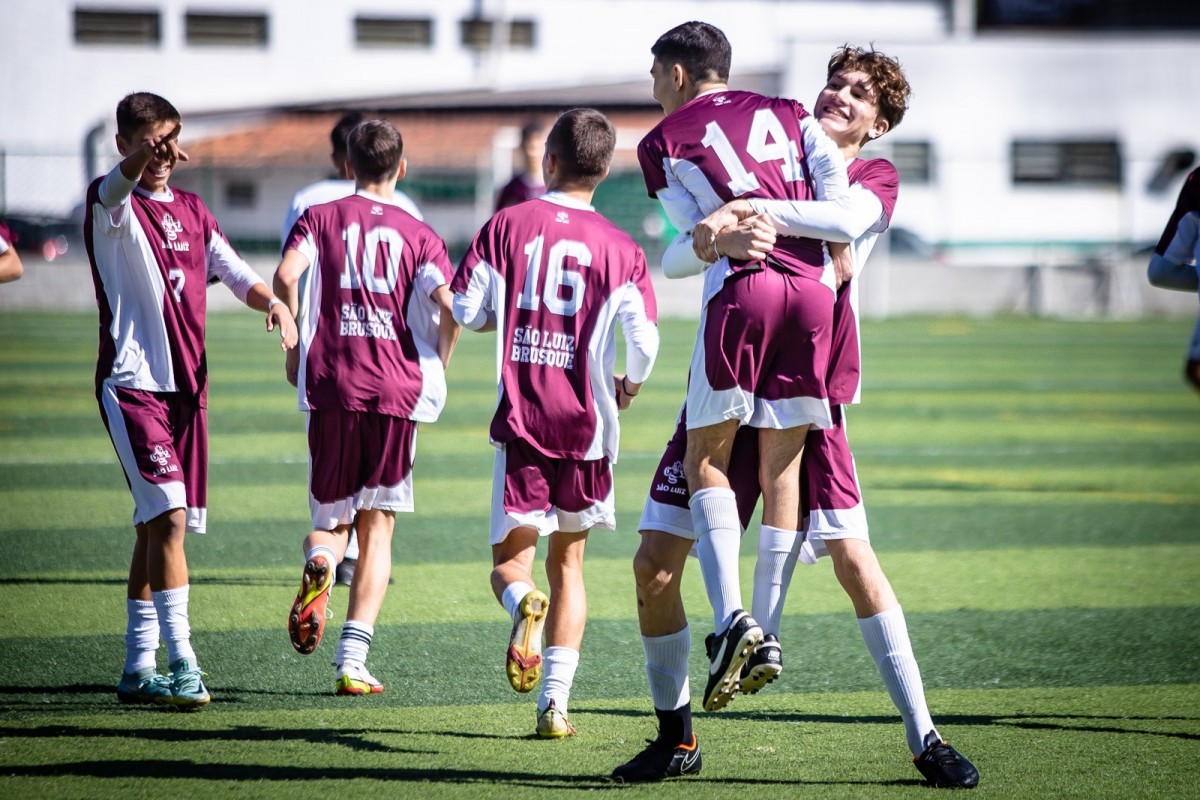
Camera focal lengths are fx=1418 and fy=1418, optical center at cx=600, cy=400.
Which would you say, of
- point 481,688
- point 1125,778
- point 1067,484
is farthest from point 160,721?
point 1067,484

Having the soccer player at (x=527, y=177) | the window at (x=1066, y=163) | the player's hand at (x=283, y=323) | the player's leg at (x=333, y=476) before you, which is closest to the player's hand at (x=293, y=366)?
the player's leg at (x=333, y=476)

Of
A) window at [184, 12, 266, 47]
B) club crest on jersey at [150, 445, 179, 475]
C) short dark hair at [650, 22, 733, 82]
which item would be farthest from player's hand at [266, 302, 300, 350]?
window at [184, 12, 266, 47]

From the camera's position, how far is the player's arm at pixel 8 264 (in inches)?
199

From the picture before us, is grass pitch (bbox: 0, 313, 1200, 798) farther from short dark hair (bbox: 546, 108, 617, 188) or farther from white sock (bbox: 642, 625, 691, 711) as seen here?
short dark hair (bbox: 546, 108, 617, 188)

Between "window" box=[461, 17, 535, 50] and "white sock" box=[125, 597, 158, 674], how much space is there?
1611 inches

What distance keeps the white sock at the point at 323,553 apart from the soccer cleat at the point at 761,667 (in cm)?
181

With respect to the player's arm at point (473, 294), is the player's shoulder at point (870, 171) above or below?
above

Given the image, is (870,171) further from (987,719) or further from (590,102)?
(590,102)

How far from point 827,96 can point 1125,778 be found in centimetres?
232

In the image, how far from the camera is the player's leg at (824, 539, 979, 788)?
4.16m

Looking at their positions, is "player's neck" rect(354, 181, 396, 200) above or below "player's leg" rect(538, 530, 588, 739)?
above

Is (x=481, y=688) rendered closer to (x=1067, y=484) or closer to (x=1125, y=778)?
(x=1125, y=778)

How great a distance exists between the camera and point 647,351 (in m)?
4.87

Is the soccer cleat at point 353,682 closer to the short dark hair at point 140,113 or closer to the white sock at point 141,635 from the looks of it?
the white sock at point 141,635
